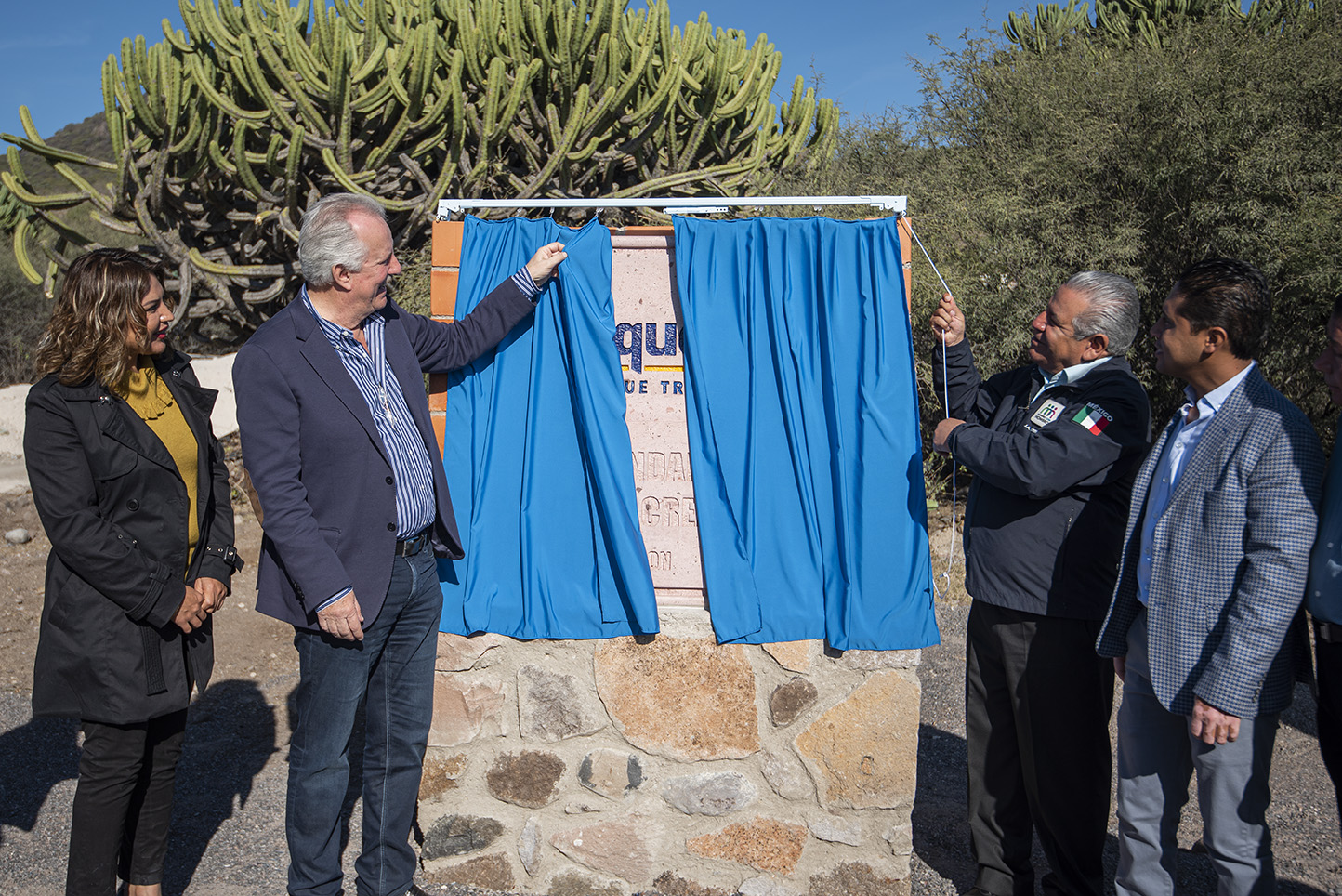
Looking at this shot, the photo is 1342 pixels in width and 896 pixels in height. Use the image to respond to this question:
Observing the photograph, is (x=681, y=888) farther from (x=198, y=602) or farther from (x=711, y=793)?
(x=198, y=602)

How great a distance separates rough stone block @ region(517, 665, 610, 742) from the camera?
2.99m

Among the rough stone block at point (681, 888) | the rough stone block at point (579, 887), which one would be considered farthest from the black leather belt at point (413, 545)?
the rough stone block at point (681, 888)

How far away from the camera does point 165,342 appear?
2.66 metres

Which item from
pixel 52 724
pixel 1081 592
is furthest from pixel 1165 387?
pixel 52 724

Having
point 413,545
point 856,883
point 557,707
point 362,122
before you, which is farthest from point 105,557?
point 362,122

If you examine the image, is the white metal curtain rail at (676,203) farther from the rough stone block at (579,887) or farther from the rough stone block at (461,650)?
the rough stone block at (579,887)

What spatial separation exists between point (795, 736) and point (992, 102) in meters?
7.91

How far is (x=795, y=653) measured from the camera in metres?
2.93

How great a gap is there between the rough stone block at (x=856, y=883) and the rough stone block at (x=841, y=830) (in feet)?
0.27

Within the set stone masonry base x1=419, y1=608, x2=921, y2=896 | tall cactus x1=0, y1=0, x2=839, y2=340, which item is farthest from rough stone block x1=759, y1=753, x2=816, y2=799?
tall cactus x1=0, y1=0, x2=839, y2=340

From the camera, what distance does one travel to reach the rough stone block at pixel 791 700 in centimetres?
293

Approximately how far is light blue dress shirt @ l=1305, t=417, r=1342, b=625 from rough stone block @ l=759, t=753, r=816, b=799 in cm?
150

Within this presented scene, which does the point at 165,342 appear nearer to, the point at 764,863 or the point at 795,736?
the point at 795,736

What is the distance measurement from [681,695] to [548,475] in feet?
2.73
